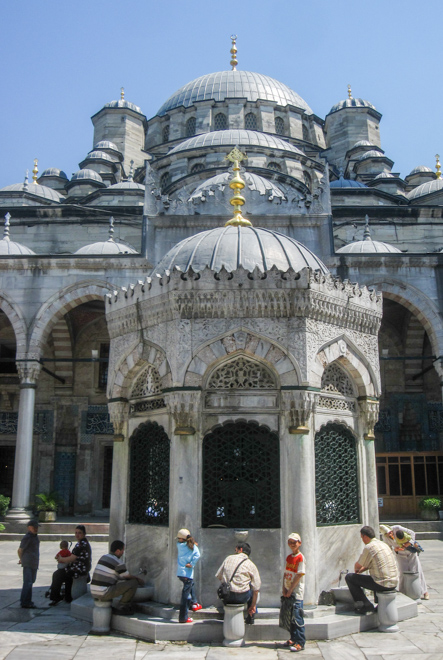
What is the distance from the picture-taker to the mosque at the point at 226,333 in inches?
213

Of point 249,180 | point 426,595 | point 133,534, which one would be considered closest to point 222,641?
point 133,534

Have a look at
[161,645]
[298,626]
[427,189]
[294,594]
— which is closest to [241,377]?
[294,594]

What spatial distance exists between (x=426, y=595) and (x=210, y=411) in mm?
3395

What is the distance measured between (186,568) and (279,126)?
26589 millimetres

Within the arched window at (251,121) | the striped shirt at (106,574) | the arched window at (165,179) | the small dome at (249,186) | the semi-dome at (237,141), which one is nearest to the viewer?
the striped shirt at (106,574)

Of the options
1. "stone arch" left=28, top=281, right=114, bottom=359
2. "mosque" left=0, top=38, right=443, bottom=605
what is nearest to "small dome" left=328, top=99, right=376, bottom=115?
"mosque" left=0, top=38, right=443, bottom=605

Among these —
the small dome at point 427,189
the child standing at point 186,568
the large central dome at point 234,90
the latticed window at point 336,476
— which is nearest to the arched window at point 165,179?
the large central dome at point 234,90

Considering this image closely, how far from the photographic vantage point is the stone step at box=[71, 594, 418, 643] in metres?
4.76

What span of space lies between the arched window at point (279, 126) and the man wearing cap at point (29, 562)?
25.1 metres

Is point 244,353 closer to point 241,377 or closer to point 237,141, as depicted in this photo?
point 241,377

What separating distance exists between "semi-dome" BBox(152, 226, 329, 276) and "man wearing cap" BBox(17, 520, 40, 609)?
316 cm

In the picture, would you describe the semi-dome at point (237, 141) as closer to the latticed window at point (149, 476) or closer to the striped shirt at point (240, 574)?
the latticed window at point (149, 476)

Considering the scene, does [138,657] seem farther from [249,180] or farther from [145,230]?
[249,180]

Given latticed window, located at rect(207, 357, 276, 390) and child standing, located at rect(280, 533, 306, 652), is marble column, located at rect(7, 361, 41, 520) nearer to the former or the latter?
latticed window, located at rect(207, 357, 276, 390)
